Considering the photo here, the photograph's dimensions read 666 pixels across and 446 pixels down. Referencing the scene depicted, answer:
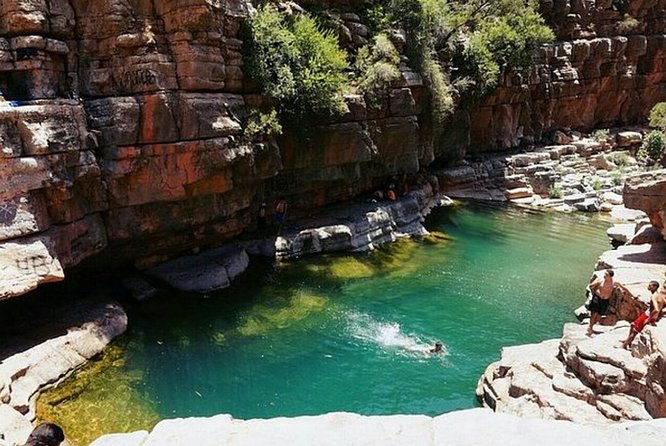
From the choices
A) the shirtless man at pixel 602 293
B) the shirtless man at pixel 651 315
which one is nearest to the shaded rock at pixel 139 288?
the shirtless man at pixel 602 293

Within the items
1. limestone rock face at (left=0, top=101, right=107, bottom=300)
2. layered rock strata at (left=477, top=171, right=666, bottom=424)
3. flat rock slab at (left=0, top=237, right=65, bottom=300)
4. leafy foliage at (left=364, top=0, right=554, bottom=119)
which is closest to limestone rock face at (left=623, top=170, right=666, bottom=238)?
layered rock strata at (left=477, top=171, right=666, bottom=424)

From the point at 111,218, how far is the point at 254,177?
512 centimetres

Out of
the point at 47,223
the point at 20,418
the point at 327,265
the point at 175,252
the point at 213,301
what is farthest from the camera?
the point at 327,265

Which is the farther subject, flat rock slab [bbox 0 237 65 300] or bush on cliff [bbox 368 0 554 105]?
bush on cliff [bbox 368 0 554 105]

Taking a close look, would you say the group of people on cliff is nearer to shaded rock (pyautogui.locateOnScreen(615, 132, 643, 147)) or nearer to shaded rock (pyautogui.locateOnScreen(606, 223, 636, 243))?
shaded rock (pyautogui.locateOnScreen(606, 223, 636, 243))

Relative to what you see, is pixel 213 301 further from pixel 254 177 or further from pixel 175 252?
pixel 254 177

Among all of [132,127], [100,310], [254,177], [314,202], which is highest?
[132,127]

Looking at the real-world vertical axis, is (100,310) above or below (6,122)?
below

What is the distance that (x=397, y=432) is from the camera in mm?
3934

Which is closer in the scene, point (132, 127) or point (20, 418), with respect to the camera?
point (20, 418)

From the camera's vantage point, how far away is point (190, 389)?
11.8 meters

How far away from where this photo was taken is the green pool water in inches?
443

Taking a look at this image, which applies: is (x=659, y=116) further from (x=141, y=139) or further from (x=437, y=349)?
(x=141, y=139)

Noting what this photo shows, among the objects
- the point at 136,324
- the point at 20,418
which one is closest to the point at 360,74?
the point at 136,324
